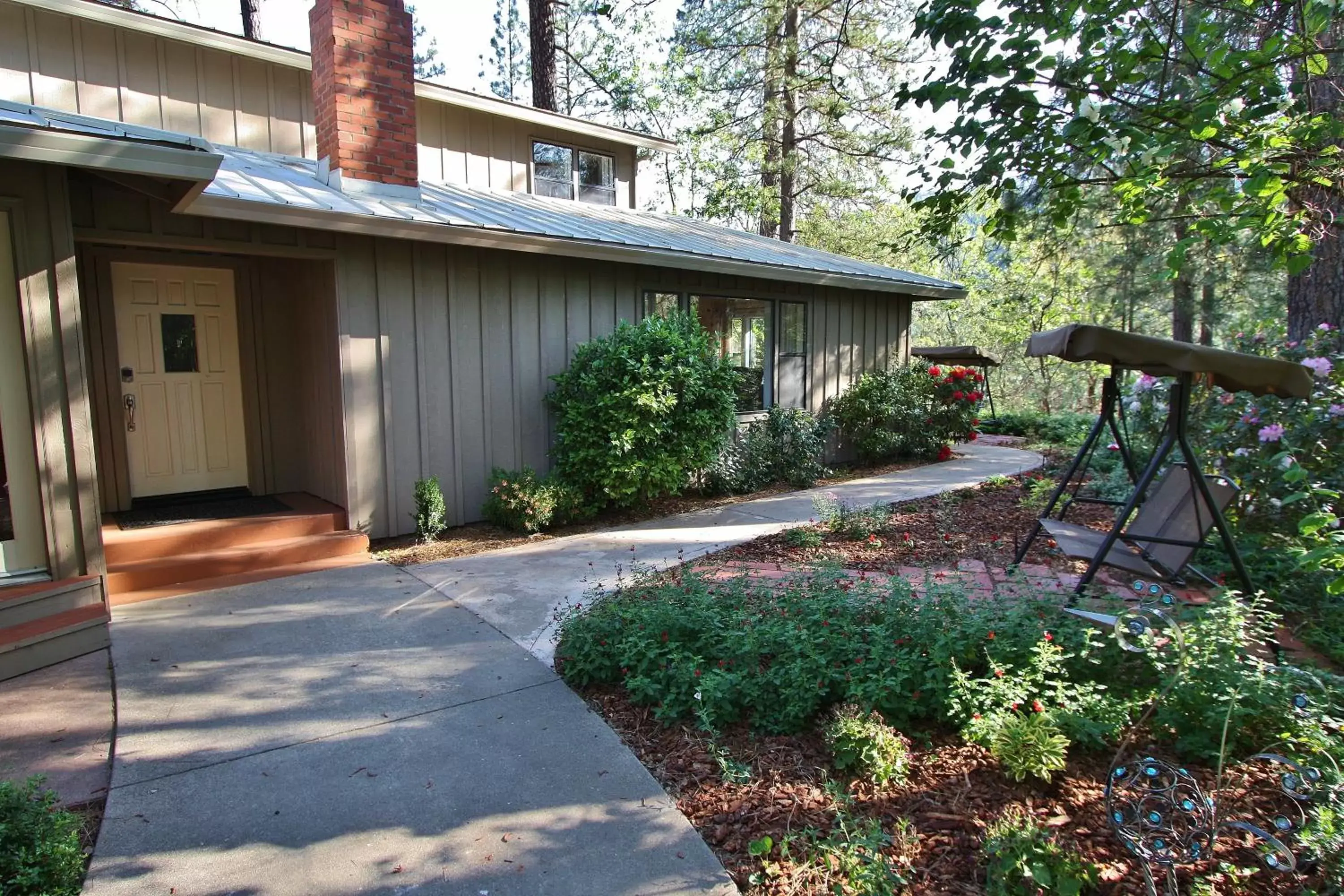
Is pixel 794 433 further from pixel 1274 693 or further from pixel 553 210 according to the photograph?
pixel 1274 693

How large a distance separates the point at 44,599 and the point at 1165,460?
6.57 meters

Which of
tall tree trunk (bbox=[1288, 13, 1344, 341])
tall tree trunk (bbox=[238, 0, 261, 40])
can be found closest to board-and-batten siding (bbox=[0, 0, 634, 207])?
tall tree trunk (bbox=[238, 0, 261, 40])

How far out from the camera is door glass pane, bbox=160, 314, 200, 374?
21.0 feet

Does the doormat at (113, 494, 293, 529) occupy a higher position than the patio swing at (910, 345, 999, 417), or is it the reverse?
the patio swing at (910, 345, 999, 417)

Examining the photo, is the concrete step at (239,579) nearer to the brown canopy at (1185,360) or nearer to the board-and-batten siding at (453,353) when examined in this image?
the board-and-batten siding at (453,353)

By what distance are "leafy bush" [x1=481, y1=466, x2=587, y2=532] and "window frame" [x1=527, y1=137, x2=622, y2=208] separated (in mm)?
5048

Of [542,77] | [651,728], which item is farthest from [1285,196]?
[542,77]

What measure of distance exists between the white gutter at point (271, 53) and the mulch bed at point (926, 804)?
724 centimetres

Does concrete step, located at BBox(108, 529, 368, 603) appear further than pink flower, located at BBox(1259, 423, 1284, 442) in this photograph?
Yes

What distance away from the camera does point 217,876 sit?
7.49 ft

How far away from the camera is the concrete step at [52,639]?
12.5 feet

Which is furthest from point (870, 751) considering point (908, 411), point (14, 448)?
point (908, 411)

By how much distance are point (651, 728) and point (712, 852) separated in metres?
0.85

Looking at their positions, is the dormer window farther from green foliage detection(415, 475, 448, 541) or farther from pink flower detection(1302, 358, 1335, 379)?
pink flower detection(1302, 358, 1335, 379)
